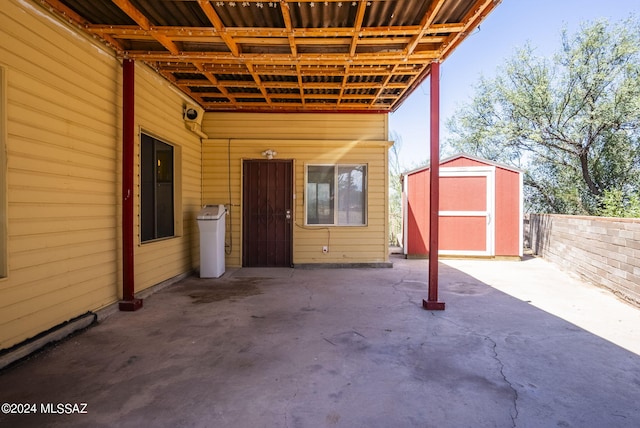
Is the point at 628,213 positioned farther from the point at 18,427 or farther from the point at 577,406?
the point at 18,427

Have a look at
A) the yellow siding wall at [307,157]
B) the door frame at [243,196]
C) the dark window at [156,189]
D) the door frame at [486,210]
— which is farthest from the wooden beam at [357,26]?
the door frame at [486,210]

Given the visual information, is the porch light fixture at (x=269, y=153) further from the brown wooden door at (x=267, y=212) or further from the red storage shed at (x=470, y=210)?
the red storage shed at (x=470, y=210)

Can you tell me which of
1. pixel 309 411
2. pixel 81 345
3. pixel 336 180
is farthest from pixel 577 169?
pixel 81 345

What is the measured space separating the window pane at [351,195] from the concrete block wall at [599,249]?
12.5ft

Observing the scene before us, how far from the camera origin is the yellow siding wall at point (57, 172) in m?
2.51

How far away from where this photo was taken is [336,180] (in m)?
6.53

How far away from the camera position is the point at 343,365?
246cm

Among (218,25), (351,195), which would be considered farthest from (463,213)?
(218,25)

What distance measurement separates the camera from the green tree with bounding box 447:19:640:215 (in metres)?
9.72

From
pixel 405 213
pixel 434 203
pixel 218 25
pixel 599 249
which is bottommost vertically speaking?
pixel 599 249

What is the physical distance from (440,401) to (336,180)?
491 cm

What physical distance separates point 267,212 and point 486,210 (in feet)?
16.9

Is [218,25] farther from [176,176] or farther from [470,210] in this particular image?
[470,210]

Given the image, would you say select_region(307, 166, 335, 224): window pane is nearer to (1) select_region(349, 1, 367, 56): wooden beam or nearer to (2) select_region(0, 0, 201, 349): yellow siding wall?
(1) select_region(349, 1, 367, 56): wooden beam
